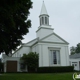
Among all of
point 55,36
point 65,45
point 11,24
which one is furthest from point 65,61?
point 11,24

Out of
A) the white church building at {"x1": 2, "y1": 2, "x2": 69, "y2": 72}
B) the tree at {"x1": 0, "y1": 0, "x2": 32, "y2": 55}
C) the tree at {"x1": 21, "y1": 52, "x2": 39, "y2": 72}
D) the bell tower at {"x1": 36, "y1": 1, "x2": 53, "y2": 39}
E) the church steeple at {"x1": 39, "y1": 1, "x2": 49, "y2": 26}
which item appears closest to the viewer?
the tree at {"x1": 0, "y1": 0, "x2": 32, "y2": 55}

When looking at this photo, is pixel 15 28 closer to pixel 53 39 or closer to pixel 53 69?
pixel 53 69

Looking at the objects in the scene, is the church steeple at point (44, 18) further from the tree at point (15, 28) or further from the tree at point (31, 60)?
the tree at point (15, 28)

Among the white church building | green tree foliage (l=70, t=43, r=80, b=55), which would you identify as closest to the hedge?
the white church building

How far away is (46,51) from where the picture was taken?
3375 centimetres

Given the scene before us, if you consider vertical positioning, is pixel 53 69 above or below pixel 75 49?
below

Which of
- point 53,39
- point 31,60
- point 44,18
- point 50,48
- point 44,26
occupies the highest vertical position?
point 44,18

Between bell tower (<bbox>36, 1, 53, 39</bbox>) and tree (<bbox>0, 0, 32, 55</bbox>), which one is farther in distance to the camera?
bell tower (<bbox>36, 1, 53, 39</bbox>)

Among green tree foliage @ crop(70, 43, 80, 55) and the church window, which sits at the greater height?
green tree foliage @ crop(70, 43, 80, 55)

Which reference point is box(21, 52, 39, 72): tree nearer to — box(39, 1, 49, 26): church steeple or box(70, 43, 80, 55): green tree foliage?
box(39, 1, 49, 26): church steeple

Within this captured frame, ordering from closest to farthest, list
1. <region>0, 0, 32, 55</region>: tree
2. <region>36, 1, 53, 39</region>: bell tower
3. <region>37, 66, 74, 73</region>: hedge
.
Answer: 1. <region>0, 0, 32, 55</region>: tree
2. <region>37, 66, 74, 73</region>: hedge
3. <region>36, 1, 53, 39</region>: bell tower

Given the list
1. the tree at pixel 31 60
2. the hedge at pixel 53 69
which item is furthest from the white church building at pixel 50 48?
the hedge at pixel 53 69

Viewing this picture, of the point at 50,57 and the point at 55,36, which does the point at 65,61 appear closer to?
the point at 50,57

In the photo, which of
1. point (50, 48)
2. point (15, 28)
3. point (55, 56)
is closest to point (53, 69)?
point (55, 56)
